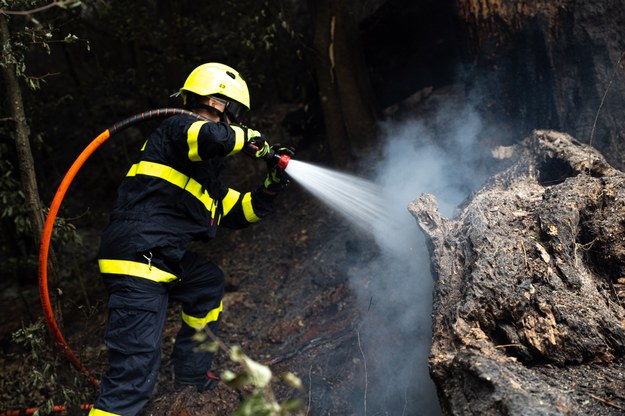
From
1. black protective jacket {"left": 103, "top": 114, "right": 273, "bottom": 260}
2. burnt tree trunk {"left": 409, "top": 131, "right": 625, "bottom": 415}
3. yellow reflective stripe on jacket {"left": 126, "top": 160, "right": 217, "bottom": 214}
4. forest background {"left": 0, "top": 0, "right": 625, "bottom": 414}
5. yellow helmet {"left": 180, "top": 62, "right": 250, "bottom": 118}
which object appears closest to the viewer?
burnt tree trunk {"left": 409, "top": 131, "right": 625, "bottom": 415}

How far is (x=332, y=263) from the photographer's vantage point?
5.17 meters

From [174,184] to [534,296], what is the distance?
2466mm

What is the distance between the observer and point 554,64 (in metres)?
4.06

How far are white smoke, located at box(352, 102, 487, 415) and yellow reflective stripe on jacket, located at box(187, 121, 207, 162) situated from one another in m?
1.95

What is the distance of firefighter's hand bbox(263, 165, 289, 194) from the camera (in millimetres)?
4082

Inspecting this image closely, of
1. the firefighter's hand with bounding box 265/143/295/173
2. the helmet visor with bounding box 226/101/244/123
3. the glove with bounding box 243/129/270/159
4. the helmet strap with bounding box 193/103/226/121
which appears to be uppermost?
the helmet visor with bounding box 226/101/244/123

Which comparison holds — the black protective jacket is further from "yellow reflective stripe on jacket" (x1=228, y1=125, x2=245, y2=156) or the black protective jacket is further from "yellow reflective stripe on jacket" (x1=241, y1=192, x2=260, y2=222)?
"yellow reflective stripe on jacket" (x1=241, y1=192, x2=260, y2=222)

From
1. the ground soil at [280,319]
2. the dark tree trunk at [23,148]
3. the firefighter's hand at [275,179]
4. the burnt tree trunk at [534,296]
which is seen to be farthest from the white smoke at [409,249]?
the dark tree trunk at [23,148]

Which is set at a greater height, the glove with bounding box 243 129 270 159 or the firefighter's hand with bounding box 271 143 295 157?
the firefighter's hand with bounding box 271 143 295 157

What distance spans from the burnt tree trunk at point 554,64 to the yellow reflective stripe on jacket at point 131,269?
324 cm

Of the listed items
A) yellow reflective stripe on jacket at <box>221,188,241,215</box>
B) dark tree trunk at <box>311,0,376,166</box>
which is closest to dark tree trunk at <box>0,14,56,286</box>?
yellow reflective stripe on jacket at <box>221,188,241,215</box>

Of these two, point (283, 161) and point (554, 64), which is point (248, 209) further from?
point (554, 64)

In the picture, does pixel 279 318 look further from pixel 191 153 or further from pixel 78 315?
pixel 78 315

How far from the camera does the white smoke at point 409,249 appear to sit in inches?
138
